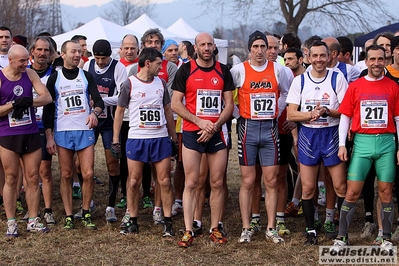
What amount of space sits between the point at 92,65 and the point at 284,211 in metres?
3.04

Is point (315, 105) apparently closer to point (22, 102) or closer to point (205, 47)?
point (205, 47)

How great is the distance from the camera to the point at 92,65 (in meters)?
7.91

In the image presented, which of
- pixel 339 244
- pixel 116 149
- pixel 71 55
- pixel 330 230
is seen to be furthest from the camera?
pixel 71 55

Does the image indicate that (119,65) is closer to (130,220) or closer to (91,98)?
(91,98)

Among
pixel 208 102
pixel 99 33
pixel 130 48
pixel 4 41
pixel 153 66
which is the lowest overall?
pixel 208 102

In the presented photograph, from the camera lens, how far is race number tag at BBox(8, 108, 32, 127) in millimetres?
6891

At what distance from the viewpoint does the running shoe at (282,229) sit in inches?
278

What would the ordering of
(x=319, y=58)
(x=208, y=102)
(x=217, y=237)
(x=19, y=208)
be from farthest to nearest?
(x=19, y=208) < (x=217, y=237) < (x=208, y=102) < (x=319, y=58)

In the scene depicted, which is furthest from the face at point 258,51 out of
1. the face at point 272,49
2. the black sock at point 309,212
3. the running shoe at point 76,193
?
the running shoe at point 76,193

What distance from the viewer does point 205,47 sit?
21.3 ft

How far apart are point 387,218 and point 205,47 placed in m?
2.56

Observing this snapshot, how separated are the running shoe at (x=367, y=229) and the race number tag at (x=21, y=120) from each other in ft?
13.0

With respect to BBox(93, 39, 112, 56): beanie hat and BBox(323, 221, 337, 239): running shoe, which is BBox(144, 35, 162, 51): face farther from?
BBox(323, 221, 337, 239): running shoe

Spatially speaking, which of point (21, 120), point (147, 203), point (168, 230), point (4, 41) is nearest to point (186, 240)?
point (168, 230)
